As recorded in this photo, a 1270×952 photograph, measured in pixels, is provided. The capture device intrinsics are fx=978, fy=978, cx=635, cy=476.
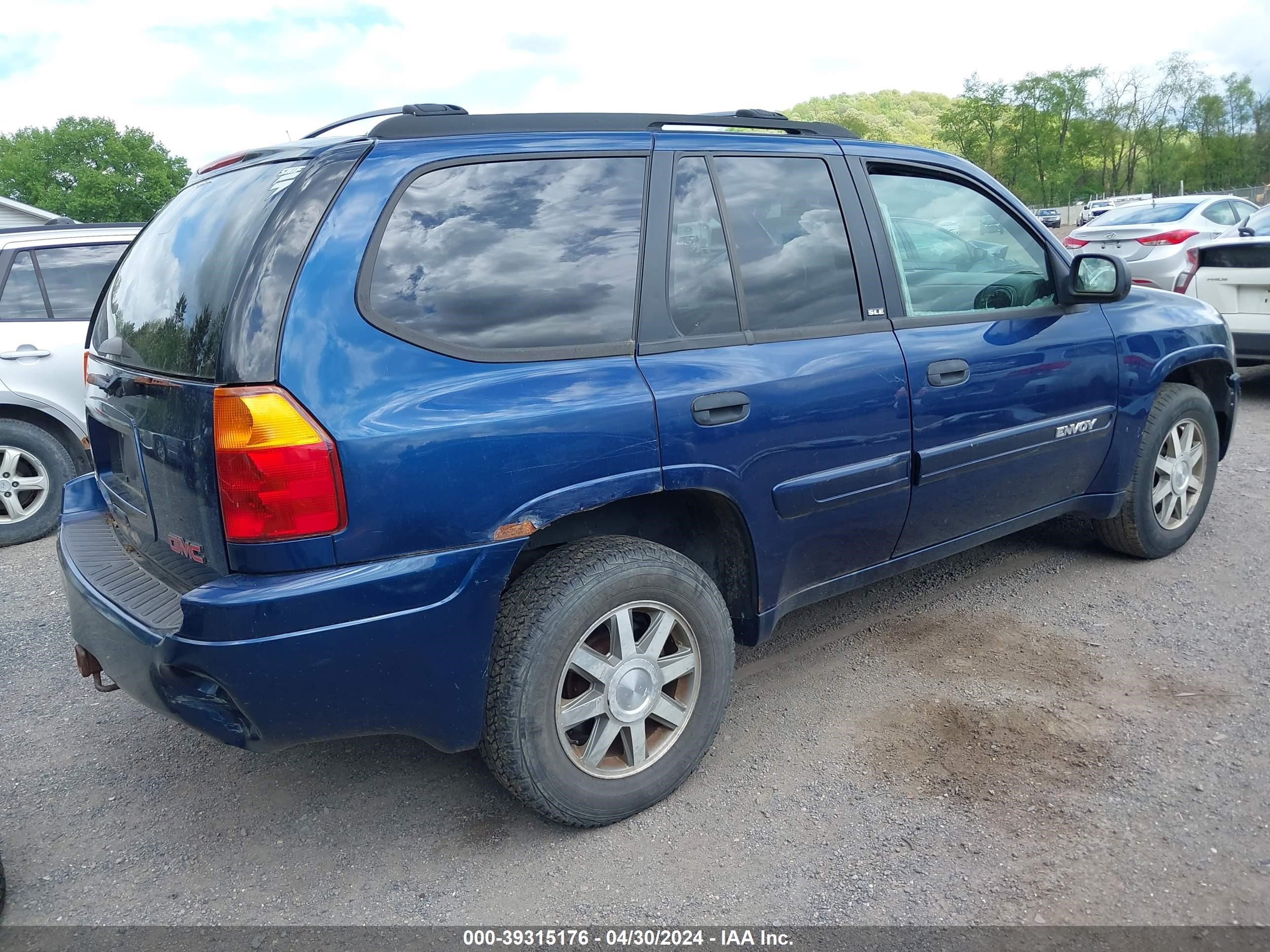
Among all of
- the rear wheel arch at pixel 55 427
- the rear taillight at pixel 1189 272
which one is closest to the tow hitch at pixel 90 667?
the rear wheel arch at pixel 55 427

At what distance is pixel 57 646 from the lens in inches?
165

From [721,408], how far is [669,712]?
886 mm

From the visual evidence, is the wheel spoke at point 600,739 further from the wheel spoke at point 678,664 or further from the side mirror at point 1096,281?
the side mirror at point 1096,281

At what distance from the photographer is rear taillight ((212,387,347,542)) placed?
2180mm

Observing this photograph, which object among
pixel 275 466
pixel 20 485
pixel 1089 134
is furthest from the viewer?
pixel 1089 134

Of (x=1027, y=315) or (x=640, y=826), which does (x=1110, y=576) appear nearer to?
(x=1027, y=315)

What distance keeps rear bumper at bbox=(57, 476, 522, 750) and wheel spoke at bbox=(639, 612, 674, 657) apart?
0.47m

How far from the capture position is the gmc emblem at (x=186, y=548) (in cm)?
237

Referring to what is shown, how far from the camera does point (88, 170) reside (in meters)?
70.7

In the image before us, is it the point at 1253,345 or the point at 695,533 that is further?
the point at 1253,345

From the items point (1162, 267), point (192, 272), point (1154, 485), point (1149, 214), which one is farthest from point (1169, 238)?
point (192, 272)

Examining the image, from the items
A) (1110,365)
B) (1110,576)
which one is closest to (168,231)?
(1110,365)

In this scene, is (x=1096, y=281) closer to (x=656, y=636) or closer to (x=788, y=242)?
(x=788, y=242)

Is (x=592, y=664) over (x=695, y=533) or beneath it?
beneath
